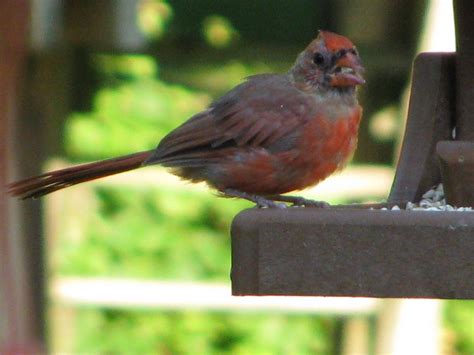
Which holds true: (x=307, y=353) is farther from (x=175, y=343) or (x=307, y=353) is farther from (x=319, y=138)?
(x=319, y=138)

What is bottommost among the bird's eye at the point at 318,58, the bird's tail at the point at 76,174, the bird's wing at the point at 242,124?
the bird's tail at the point at 76,174

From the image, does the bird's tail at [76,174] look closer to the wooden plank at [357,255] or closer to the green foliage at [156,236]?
the wooden plank at [357,255]

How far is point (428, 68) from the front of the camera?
3682 millimetres

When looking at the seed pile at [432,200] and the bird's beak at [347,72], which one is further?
the bird's beak at [347,72]

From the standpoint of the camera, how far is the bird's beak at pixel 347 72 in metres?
3.73

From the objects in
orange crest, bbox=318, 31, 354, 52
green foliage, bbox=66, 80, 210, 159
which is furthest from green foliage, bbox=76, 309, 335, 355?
→ orange crest, bbox=318, 31, 354, 52

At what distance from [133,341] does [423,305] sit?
2.19m

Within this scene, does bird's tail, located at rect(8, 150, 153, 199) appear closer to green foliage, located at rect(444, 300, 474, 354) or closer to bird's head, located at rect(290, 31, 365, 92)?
bird's head, located at rect(290, 31, 365, 92)

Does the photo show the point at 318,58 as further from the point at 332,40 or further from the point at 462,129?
the point at 462,129

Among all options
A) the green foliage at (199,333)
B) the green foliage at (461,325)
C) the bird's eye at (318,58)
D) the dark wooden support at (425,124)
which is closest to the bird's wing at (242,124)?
the bird's eye at (318,58)

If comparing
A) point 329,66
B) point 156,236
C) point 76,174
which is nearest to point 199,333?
point 156,236

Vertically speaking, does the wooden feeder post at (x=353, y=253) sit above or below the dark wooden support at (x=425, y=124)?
below

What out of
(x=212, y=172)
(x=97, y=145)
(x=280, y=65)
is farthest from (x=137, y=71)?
(x=212, y=172)

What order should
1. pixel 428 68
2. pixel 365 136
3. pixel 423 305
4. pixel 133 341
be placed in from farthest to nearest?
pixel 133 341, pixel 365 136, pixel 423 305, pixel 428 68
